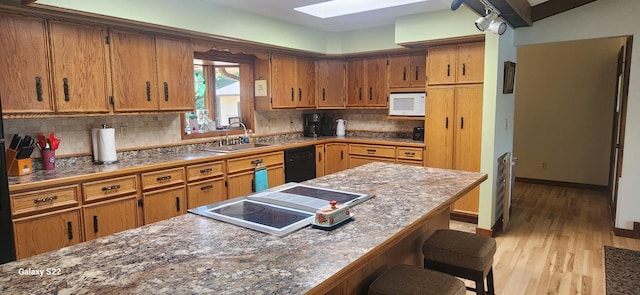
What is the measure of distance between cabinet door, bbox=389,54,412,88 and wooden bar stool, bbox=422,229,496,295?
3120 mm

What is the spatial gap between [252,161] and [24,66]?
6.91ft

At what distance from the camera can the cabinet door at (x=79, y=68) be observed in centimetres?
292

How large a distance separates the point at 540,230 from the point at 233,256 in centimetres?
392

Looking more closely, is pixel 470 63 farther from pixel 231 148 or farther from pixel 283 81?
pixel 231 148

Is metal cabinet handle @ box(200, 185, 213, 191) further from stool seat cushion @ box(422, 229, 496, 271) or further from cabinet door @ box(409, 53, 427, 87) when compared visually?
cabinet door @ box(409, 53, 427, 87)

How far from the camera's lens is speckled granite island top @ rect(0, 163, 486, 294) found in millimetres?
1083

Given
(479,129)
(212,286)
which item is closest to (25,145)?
(212,286)

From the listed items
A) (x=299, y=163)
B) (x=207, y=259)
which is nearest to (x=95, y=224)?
(x=207, y=259)

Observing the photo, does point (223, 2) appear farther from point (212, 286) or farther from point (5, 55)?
point (212, 286)

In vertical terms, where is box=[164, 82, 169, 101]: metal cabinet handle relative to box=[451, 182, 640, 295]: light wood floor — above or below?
above

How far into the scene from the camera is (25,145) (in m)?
2.85

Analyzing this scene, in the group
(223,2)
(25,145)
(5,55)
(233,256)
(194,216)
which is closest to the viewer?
(233,256)

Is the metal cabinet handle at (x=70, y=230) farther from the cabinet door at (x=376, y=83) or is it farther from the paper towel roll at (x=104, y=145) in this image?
the cabinet door at (x=376, y=83)

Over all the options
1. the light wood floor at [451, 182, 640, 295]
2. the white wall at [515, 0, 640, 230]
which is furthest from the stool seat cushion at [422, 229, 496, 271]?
the white wall at [515, 0, 640, 230]
